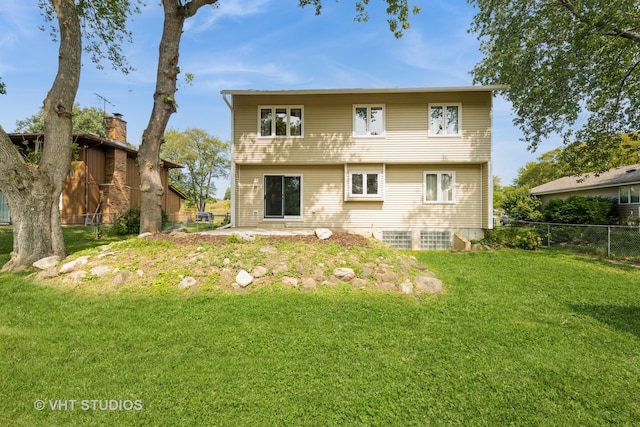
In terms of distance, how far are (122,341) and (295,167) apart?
8.85 meters

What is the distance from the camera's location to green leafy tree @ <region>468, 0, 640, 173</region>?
32.8 ft

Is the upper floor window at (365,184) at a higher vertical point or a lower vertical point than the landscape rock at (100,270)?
higher

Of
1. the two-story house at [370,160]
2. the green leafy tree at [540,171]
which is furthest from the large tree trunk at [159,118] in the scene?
the green leafy tree at [540,171]

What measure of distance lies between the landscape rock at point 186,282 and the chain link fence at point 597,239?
1110 cm

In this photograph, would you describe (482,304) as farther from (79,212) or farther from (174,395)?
(79,212)

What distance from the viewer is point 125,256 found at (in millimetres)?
5750

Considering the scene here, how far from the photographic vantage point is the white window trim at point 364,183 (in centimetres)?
1094

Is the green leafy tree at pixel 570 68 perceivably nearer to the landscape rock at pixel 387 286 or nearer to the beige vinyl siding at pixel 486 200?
the beige vinyl siding at pixel 486 200

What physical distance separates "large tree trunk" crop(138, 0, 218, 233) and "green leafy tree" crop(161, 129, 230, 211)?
27.9 m

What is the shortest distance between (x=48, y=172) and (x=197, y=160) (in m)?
29.7

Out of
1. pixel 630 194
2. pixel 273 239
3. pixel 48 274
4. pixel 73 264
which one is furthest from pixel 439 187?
pixel 630 194

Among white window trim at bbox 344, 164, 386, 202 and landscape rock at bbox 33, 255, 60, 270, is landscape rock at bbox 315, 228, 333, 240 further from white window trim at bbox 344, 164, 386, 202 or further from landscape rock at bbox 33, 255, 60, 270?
landscape rock at bbox 33, 255, 60, 270

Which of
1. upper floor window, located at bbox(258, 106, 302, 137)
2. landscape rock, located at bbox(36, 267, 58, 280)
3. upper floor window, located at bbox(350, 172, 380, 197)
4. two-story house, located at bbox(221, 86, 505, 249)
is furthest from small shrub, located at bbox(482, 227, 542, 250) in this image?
landscape rock, located at bbox(36, 267, 58, 280)

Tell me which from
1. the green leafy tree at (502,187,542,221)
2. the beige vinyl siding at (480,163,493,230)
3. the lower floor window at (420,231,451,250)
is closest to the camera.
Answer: the beige vinyl siding at (480,163,493,230)
